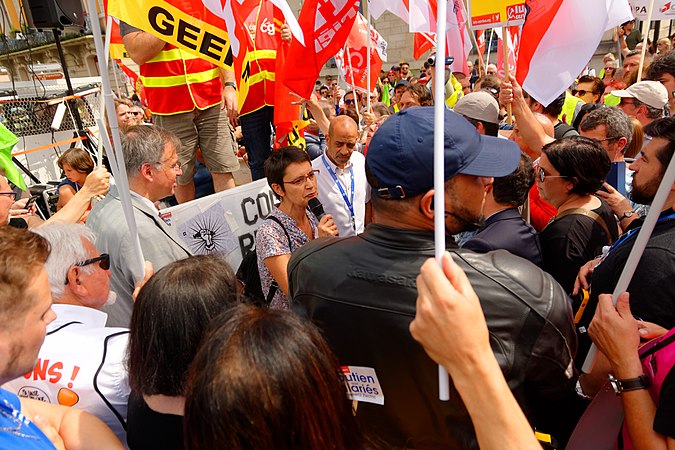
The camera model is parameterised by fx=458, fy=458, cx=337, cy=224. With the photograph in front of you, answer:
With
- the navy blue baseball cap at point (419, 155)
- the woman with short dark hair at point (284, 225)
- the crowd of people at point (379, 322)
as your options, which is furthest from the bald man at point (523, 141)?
the navy blue baseball cap at point (419, 155)

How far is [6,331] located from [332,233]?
1843 millimetres

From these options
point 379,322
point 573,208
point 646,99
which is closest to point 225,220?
point 573,208

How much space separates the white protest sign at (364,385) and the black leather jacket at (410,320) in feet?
0.08

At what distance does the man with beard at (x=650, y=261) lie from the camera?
157 centimetres

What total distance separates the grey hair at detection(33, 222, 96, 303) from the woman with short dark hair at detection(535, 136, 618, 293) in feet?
7.36

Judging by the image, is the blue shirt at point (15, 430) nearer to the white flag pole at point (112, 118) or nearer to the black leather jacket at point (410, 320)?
the black leather jacket at point (410, 320)

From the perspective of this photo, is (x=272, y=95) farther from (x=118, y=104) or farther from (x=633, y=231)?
(x=633, y=231)

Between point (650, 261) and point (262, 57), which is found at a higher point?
point (262, 57)

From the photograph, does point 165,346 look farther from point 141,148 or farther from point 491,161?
point 141,148

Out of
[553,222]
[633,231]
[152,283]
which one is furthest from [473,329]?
[553,222]

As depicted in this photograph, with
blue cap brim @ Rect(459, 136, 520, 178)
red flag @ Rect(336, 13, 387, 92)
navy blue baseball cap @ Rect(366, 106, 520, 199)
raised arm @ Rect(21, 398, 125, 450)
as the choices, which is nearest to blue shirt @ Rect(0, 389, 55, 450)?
raised arm @ Rect(21, 398, 125, 450)

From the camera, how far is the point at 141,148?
8.50 feet

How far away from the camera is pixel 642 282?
161cm

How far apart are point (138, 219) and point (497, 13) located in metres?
2.75
